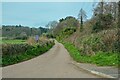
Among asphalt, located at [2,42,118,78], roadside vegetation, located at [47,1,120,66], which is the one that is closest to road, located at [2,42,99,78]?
asphalt, located at [2,42,118,78]

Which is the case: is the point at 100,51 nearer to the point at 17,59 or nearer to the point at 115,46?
the point at 115,46

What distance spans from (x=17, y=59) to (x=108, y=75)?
14.1 m

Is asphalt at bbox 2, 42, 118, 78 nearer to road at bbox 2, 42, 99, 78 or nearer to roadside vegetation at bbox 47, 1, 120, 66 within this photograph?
road at bbox 2, 42, 99, 78

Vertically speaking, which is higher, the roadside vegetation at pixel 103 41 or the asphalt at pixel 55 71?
the roadside vegetation at pixel 103 41

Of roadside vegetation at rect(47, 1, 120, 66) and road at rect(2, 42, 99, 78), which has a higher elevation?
roadside vegetation at rect(47, 1, 120, 66)

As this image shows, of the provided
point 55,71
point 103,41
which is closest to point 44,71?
point 55,71

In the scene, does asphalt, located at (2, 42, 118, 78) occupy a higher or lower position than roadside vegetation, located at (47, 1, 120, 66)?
lower

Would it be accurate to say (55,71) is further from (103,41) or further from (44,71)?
(103,41)

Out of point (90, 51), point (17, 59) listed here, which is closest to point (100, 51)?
point (90, 51)

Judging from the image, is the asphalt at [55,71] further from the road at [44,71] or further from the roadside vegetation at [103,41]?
the roadside vegetation at [103,41]

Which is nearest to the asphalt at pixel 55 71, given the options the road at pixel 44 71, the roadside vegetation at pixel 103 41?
the road at pixel 44 71

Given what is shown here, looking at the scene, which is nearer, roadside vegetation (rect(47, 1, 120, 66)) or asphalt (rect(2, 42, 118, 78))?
asphalt (rect(2, 42, 118, 78))

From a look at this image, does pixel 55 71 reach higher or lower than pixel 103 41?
lower

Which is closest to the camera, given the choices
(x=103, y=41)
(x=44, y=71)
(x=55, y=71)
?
(x=55, y=71)
